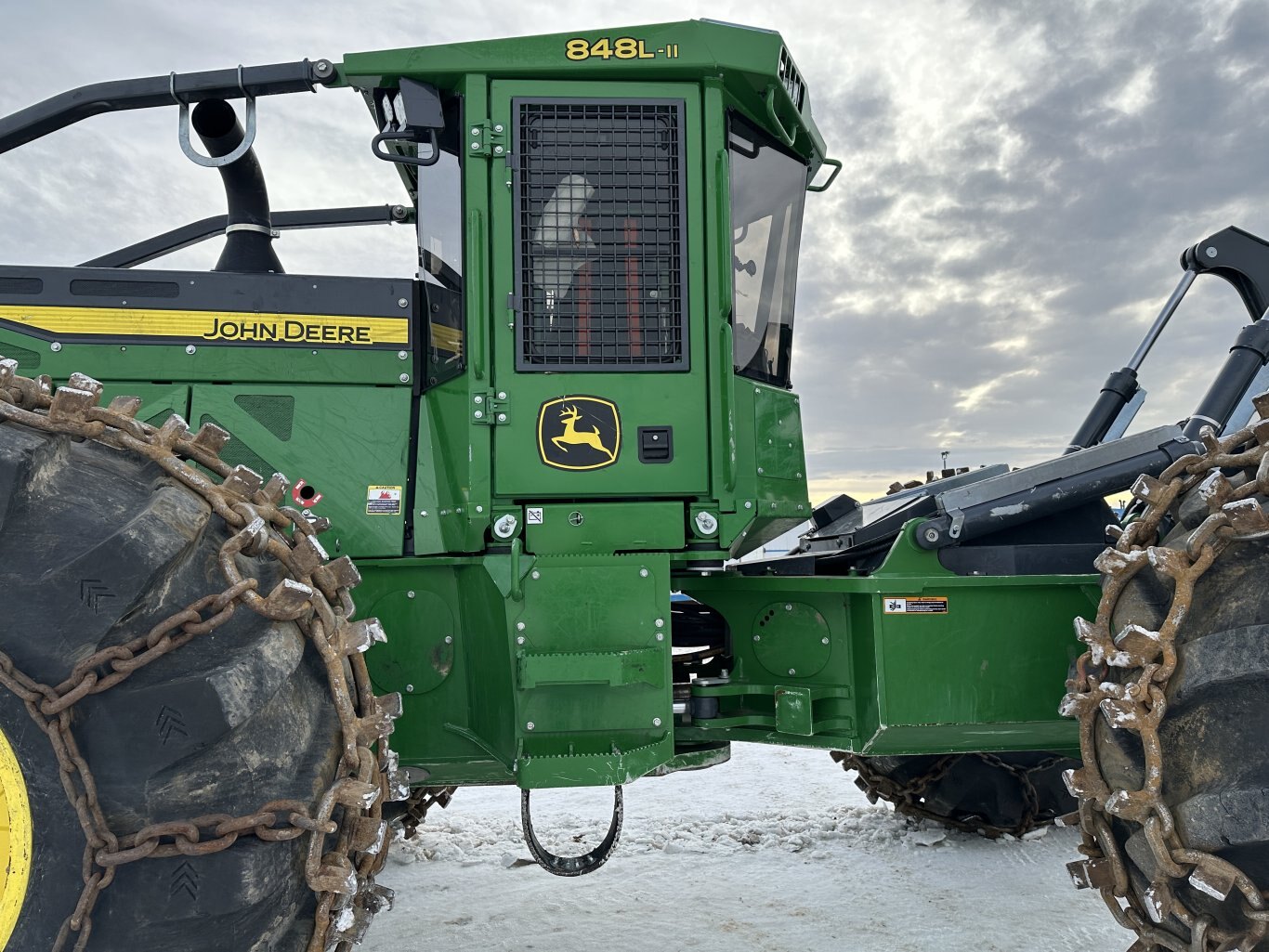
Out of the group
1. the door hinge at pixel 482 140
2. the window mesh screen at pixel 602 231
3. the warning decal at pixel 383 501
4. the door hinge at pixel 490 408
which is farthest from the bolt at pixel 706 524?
the door hinge at pixel 482 140

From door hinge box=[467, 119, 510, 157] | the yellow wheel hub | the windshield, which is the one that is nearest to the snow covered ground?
the yellow wheel hub

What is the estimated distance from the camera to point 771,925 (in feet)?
13.6

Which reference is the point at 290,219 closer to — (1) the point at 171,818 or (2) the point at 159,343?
(2) the point at 159,343

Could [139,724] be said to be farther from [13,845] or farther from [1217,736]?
[1217,736]

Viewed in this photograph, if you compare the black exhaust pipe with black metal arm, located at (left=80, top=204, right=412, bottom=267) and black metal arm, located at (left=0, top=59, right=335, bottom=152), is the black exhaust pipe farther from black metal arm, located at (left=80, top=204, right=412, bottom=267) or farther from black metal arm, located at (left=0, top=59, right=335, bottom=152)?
black metal arm, located at (left=80, top=204, right=412, bottom=267)

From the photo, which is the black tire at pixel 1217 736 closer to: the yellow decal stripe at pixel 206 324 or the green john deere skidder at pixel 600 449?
the green john deere skidder at pixel 600 449

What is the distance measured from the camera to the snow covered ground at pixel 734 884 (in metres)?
4.03

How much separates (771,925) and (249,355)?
3.00 meters

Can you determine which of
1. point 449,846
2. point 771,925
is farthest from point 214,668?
point 449,846

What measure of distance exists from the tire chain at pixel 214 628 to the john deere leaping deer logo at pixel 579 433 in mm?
965

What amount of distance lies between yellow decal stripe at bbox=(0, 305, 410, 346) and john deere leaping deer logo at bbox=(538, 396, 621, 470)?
0.72 m

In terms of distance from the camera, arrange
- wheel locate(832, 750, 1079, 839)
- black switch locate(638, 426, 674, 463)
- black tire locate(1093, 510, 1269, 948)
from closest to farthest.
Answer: black tire locate(1093, 510, 1269, 948) < black switch locate(638, 426, 674, 463) < wheel locate(832, 750, 1079, 839)

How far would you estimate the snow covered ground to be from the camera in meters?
4.03

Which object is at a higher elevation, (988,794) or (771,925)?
(988,794)
